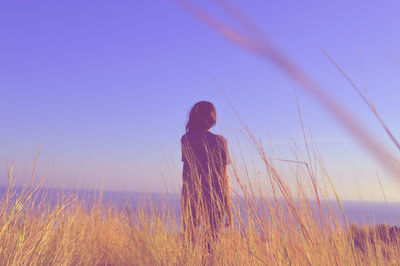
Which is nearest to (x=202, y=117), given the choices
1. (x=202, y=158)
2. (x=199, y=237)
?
(x=202, y=158)

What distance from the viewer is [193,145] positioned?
271 centimetres

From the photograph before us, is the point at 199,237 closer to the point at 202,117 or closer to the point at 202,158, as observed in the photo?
the point at 202,158

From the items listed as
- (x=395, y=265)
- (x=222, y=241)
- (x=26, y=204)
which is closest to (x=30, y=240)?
(x=26, y=204)

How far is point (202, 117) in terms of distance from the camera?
2.83 m

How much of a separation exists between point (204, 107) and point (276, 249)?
1.71 meters

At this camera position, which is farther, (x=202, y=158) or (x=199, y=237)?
(x=202, y=158)

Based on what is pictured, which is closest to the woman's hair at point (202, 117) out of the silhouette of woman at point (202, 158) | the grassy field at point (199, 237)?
the silhouette of woman at point (202, 158)

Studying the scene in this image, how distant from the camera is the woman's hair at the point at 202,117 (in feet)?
9.34

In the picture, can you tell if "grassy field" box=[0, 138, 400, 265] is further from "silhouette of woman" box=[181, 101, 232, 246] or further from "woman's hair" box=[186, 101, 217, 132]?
"woman's hair" box=[186, 101, 217, 132]

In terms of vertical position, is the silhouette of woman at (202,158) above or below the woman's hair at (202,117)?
below

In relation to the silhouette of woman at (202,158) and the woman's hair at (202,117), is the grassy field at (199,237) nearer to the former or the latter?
the silhouette of woman at (202,158)

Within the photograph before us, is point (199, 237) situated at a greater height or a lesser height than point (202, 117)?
lesser

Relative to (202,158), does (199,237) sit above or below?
below

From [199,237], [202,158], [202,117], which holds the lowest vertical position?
[199,237]
